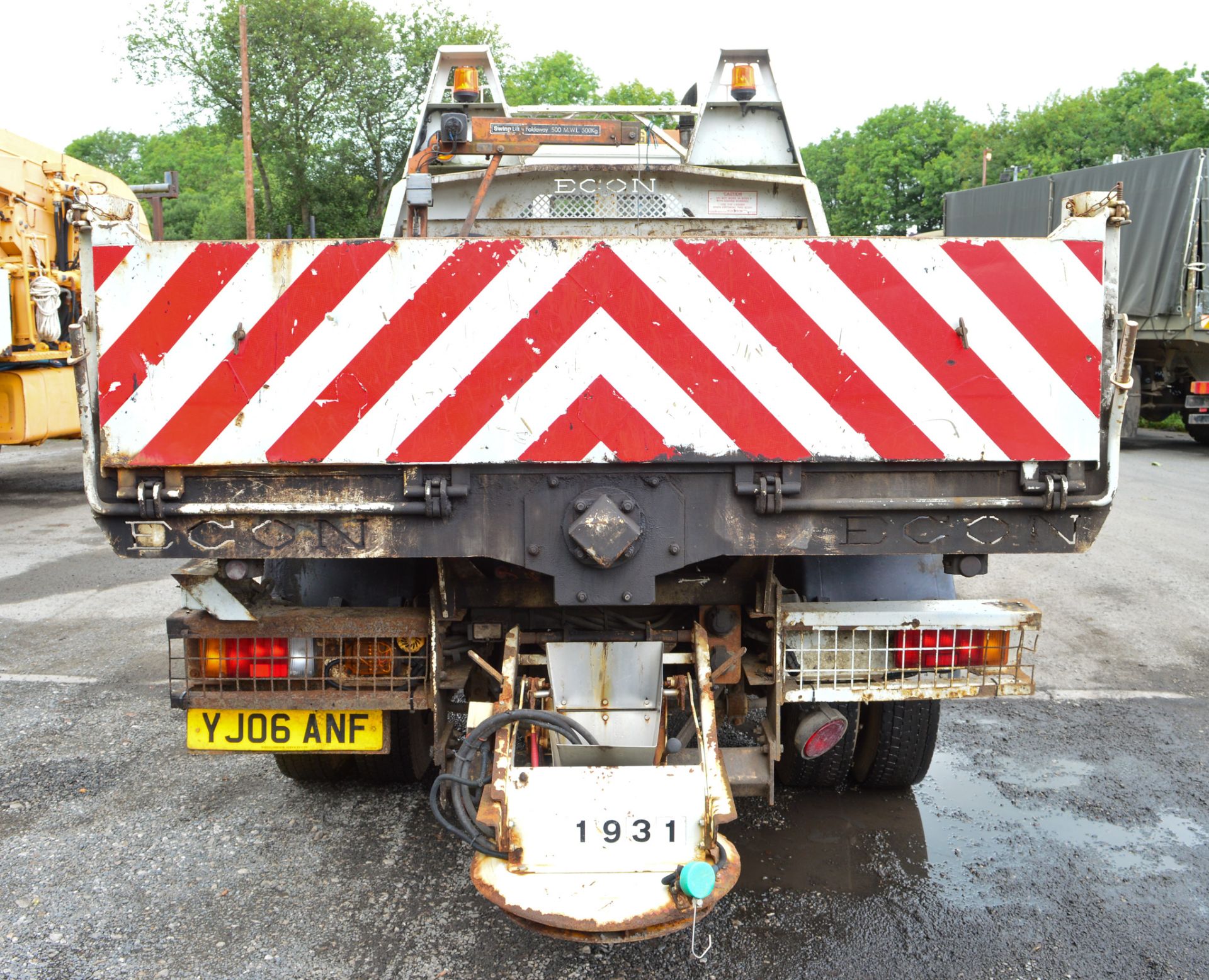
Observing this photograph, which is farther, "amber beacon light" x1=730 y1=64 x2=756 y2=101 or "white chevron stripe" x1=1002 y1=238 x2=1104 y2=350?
"amber beacon light" x1=730 y1=64 x2=756 y2=101

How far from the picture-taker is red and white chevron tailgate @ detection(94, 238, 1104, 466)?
278cm

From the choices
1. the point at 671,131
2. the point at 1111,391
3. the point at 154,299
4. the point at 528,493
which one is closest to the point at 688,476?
the point at 528,493

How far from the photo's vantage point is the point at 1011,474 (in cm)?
287

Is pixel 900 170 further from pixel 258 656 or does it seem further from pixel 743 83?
pixel 258 656

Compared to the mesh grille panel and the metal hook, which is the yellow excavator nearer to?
the mesh grille panel

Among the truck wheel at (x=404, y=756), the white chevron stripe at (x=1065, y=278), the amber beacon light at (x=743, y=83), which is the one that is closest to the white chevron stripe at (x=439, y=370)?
the white chevron stripe at (x=1065, y=278)

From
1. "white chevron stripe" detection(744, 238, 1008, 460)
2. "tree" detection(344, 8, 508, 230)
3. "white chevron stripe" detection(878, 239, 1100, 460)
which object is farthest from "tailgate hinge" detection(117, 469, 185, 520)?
"tree" detection(344, 8, 508, 230)

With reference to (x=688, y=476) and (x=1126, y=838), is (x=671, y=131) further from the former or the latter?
(x=1126, y=838)

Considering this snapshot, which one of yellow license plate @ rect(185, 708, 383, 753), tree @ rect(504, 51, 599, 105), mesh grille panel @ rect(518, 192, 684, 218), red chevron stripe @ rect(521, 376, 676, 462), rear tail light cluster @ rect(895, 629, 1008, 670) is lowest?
yellow license plate @ rect(185, 708, 383, 753)

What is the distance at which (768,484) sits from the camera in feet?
9.29

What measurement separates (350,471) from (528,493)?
49 centimetres

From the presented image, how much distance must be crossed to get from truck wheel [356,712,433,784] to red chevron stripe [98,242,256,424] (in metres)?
1.60

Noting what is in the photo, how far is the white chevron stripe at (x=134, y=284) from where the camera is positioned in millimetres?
2754

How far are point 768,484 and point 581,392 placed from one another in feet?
1.85
